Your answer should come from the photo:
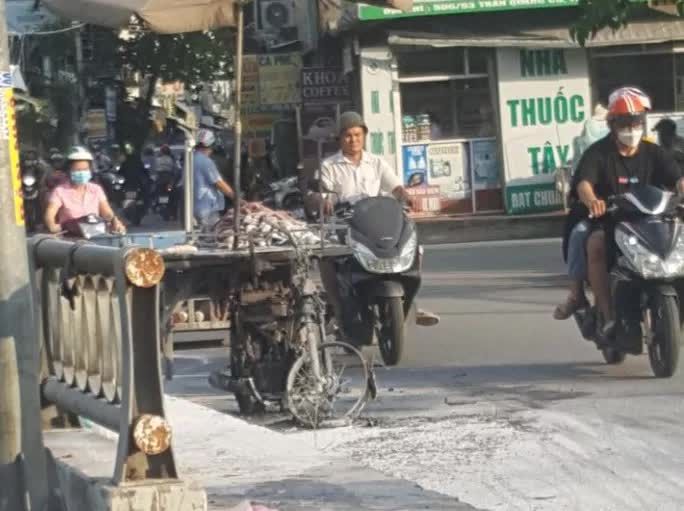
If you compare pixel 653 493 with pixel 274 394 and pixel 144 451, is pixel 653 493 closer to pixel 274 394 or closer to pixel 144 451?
pixel 144 451

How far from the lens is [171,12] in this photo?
10508 mm

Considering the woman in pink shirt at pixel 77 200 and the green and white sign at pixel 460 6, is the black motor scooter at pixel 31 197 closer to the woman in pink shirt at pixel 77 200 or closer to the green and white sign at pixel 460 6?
the green and white sign at pixel 460 6

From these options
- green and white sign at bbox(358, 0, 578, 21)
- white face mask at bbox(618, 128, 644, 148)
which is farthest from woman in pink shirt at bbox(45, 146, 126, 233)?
green and white sign at bbox(358, 0, 578, 21)

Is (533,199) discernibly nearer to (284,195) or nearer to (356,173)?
(284,195)

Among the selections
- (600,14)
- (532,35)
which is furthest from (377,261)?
(532,35)

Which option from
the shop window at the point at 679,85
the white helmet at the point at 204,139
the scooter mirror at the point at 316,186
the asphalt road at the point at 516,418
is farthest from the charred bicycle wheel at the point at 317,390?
the shop window at the point at 679,85

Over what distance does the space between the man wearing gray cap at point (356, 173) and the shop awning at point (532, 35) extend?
44.7 ft

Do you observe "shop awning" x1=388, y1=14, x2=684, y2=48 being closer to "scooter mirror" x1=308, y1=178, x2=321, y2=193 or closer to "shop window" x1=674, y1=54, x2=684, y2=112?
"shop window" x1=674, y1=54, x2=684, y2=112

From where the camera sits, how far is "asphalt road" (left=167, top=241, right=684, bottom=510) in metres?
7.38

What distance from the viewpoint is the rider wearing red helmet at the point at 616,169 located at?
10.7 meters

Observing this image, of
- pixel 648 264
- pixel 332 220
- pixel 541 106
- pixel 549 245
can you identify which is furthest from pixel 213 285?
pixel 541 106

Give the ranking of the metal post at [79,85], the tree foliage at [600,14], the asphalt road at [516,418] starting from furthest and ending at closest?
the metal post at [79,85]
the tree foliage at [600,14]
the asphalt road at [516,418]

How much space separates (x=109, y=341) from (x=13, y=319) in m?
0.49

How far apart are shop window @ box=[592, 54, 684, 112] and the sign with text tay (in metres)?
0.39
